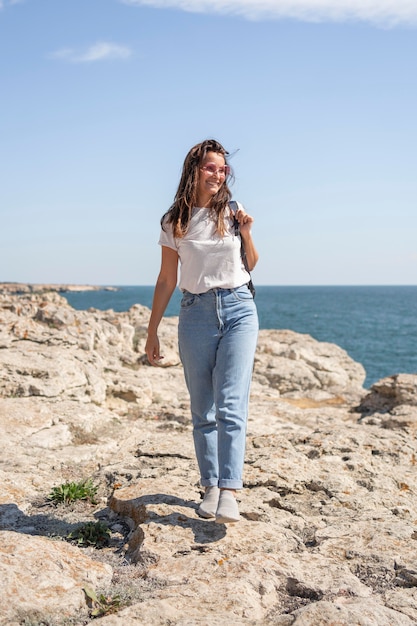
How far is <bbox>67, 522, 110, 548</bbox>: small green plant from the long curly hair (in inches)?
82.6

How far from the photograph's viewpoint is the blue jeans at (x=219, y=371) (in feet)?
13.8

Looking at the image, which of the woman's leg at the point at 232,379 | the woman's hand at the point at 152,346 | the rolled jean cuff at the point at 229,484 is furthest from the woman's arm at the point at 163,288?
the rolled jean cuff at the point at 229,484

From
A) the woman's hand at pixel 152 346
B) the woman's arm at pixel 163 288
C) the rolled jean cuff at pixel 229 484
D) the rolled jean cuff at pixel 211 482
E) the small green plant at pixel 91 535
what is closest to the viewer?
the rolled jean cuff at pixel 229 484

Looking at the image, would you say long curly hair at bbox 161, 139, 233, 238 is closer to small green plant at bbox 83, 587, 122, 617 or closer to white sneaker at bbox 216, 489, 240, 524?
white sneaker at bbox 216, 489, 240, 524

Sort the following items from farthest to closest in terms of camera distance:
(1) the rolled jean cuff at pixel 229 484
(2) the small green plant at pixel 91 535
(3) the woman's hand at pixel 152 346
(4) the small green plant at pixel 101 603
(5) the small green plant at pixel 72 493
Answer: (5) the small green plant at pixel 72 493 → (3) the woman's hand at pixel 152 346 → (2) the small green plant at pixel 91 535 → (1) the rolled jean cuff at pixel 229 484 → (4) the small green plant at pixel 101 603

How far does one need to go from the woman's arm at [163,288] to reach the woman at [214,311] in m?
0.02

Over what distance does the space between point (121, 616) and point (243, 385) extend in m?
1.70

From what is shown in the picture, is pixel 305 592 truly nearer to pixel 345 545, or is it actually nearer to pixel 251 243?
pixel 345 545

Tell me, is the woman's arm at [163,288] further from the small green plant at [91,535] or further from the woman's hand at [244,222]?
the small green plant at [91,535]

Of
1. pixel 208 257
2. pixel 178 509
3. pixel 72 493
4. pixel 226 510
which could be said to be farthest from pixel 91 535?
pixel 208 257

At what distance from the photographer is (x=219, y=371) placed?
14.0 ft

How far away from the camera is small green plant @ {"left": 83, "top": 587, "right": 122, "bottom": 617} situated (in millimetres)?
3225

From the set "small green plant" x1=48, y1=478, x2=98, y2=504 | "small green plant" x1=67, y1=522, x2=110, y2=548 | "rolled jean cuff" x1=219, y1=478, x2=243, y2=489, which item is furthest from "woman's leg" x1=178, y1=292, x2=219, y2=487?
"small green plant" x1=48, y1=478, x2=98, y2=504

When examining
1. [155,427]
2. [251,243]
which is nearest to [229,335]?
[251,243]
